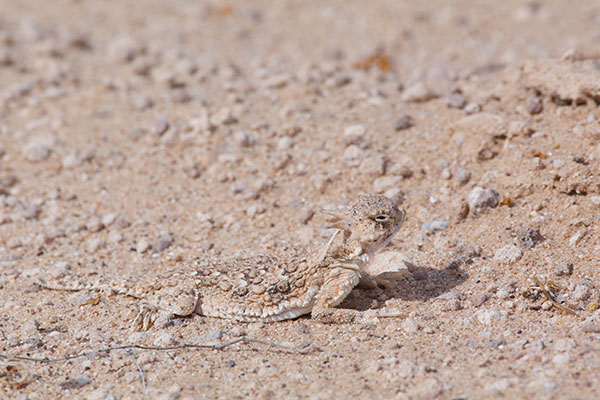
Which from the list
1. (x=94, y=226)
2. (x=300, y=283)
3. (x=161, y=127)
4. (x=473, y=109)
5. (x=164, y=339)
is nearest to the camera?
(x=164, y=339)

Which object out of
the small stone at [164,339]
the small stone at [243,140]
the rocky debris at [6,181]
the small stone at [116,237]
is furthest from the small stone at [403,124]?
the rocky debris at [6,181]

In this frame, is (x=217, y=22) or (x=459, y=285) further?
(x=217, y=22)

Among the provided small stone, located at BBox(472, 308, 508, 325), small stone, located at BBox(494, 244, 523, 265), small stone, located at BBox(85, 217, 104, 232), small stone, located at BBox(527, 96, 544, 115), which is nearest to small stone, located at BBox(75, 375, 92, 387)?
small stone, located at BBox(85, 217, 104, 232)

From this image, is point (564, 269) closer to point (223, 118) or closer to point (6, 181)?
point (223, 118)

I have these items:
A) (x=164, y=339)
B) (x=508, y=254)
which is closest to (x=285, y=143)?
(x=508, y=254)

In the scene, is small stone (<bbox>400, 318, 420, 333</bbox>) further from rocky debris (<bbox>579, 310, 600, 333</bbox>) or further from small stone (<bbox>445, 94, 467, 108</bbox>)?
small stone (<bbox>445, 94, 467, 108</bbox>)

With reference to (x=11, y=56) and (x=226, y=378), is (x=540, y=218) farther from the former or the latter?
(x=11, y=56)

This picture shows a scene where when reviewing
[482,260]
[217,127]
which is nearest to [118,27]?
[217,127]
